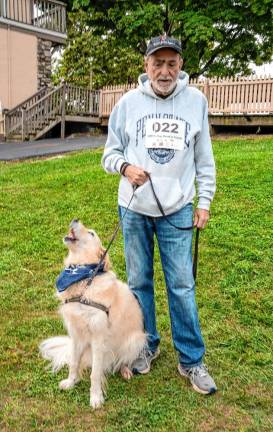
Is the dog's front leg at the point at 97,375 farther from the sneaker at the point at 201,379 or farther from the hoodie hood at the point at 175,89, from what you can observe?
the hoodie hood at the point at 175,89

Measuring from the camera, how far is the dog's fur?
2.80m

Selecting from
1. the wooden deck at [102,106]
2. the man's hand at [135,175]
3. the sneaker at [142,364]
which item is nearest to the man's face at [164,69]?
the man's hand at [135,175]

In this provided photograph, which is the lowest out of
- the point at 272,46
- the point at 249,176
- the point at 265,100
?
Result: the point at 249,176

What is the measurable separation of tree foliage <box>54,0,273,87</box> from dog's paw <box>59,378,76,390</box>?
17.4 meters

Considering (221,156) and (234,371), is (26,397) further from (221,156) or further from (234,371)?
(221,156)

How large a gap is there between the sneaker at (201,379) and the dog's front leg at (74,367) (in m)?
0.70

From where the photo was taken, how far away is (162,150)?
9.09ft

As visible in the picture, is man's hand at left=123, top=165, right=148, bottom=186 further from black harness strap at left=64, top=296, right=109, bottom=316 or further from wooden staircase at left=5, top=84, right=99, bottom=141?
wooden staircase at left=5, top=84, right=99, bottom=141

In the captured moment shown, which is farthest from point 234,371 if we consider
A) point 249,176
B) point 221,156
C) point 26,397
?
point 221,156

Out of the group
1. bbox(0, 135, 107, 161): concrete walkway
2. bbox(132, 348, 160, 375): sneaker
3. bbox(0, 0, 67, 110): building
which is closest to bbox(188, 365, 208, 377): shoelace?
bbox(132, 348, 160, 375): sneaker

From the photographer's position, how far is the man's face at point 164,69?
2.72 m

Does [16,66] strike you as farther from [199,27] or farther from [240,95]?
[240,95]

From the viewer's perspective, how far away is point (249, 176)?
7.66 m

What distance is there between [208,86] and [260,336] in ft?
41.6
